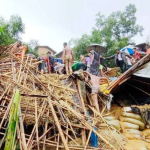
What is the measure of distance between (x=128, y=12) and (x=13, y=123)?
22975 millimetres

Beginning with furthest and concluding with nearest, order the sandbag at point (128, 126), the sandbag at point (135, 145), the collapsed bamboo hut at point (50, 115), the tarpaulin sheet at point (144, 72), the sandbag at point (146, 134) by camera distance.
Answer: the tarpaulin sheet at point (144, 72), the sandbag at point (128, 126), the sandbag at point (146, 134), the sandbag at point (135, 145), the collapsed bamboo hut at point (50, 115)

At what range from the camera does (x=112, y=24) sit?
2208 cm

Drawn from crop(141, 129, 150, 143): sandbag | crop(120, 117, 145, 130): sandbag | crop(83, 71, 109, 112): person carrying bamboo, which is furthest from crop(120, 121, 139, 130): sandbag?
crop(83, 71, 109, 112): person carrying bamboo

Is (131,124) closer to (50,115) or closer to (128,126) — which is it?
(128,126)

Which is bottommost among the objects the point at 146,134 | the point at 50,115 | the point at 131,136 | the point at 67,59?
the point at 146,134

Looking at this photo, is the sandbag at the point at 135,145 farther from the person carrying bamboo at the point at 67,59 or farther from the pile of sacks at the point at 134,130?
the person carrying bamboo at the point at 67,59

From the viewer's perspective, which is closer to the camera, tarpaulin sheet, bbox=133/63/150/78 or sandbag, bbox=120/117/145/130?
sandbag, bbox=120/117/145/130

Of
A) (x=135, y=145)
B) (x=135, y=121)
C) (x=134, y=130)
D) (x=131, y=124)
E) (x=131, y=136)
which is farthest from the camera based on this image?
(x=135, y=121)

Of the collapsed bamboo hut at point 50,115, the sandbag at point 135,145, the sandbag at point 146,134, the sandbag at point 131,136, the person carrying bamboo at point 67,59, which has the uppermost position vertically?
the person carrying bamboo at point 67,59

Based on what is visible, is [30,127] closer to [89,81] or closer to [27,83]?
[27,83]

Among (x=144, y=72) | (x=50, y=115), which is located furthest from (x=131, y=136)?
(x=50, y=115)

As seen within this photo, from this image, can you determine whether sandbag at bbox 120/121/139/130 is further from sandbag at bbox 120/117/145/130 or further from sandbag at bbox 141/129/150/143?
sandbag at bbox 141/129/150/143

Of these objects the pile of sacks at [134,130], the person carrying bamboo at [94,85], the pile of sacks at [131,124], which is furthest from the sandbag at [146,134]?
the person carrying bamboo at [94,85]

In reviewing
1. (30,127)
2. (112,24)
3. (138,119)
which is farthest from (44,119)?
(112,24)
